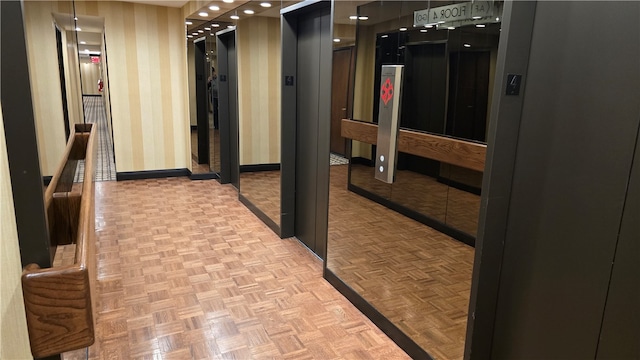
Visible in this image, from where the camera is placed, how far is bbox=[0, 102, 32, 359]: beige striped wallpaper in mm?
699

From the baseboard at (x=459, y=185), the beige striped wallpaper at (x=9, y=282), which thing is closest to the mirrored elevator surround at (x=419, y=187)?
the baseboard at (x=459, y=185)

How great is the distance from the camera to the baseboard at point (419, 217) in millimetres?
2713

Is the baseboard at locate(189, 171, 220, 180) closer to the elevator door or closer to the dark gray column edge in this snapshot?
the elevator door

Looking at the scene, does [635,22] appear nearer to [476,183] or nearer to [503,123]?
[503,123]

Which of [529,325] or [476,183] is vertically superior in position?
[476,183]

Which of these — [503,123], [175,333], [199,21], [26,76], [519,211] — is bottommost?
[175,333]

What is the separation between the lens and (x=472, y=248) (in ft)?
8.14

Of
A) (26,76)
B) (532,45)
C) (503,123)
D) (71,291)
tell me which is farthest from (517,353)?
(26,76)

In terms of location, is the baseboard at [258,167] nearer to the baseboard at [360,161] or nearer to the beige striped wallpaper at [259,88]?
the beige striped wallpaper at [259,88]

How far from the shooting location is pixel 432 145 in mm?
2949

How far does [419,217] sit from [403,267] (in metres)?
0.41

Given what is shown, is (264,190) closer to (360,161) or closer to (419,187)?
(360,161)

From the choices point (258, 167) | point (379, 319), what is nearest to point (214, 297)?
point (379, 319)

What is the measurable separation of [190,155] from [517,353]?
634 cm
